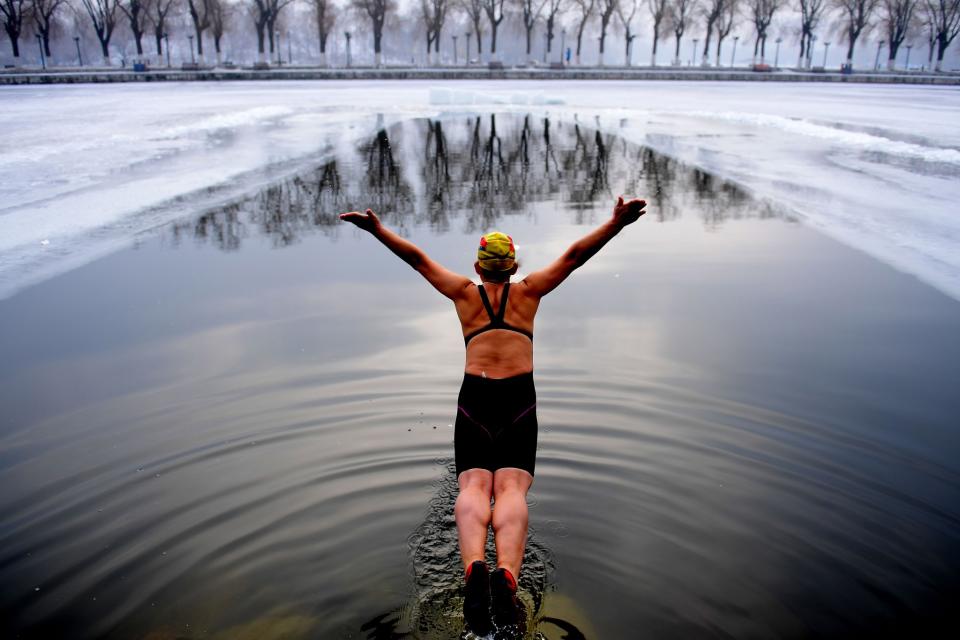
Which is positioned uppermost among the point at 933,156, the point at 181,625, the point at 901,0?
the point at 901,0

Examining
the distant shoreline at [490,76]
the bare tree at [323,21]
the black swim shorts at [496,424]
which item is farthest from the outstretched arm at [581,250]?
the bare tree at [323,21]

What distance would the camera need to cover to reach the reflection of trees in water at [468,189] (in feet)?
39.5

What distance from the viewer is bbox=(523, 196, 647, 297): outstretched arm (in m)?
4.30

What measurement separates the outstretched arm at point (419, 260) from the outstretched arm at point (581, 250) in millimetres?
374

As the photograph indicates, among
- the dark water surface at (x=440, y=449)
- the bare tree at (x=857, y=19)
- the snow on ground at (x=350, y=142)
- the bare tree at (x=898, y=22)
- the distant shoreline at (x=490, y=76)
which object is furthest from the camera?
the bare tree at (x=898, y=22)

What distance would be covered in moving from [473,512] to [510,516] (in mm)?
168

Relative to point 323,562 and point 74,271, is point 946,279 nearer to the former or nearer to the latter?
point 323,562

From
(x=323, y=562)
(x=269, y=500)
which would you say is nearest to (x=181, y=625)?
(x=323, y=562)

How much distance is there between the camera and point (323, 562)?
13.6 ft

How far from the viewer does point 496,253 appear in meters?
4.14

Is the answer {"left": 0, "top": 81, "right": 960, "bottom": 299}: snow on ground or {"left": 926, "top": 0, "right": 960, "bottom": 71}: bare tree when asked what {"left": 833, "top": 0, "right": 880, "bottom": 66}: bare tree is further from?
{"left": 0, "top": 81, "right": 960, "bottom": 299}: snow on ground

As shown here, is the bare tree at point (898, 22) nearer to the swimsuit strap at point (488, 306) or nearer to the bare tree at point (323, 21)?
the bare tree at point (323, 21)

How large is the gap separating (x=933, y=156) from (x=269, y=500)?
17650 millimetres

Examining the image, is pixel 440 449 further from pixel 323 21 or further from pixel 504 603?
pixel 323 21
